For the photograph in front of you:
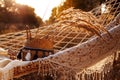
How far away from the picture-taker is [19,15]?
11.7 m

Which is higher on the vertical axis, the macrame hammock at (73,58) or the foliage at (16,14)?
the foliage at (16,14)

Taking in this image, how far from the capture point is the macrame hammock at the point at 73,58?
210 centimetres

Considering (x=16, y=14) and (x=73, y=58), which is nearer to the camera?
(x=73, y=58)

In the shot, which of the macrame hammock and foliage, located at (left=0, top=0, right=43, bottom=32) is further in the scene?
foliage, located at (left=0, top=0, right=43, bottom=32)

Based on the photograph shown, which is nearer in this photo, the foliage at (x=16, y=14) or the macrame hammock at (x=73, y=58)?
the macrame hammock at (x=73, y=58)

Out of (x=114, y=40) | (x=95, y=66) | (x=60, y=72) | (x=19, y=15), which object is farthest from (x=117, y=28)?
(x=19, y=15)

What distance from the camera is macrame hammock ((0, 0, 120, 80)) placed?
82.7 inches

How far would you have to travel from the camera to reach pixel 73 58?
219 centimetres

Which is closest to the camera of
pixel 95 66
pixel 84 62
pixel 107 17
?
pixel 84 62

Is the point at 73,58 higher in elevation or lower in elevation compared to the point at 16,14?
lower

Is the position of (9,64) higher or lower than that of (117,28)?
lower

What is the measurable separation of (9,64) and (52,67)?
25 cm

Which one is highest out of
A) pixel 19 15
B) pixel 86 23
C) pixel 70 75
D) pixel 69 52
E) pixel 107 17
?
pixel 19 15

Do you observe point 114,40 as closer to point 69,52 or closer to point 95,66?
point 95,66
